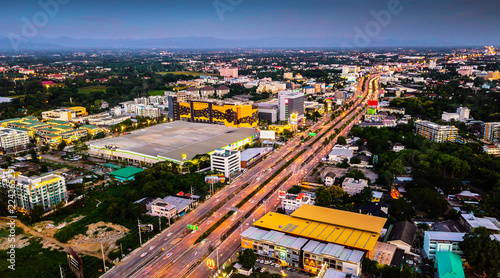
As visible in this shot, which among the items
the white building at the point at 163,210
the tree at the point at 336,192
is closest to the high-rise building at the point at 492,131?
the tree at the point at 336,192

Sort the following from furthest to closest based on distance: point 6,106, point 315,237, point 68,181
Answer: point 6,106 → point 68,181 → point 315,237

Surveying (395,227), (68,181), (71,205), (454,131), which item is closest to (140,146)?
(68,181)

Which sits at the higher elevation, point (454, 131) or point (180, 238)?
point (454, 131)

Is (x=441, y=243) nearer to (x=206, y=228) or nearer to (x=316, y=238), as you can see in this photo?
(x=316, y=238)


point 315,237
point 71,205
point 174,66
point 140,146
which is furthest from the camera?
point 174,66

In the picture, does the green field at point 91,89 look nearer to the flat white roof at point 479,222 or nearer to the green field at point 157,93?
the green field at point 157,93

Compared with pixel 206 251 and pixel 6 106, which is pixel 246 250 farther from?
pixel 6 106

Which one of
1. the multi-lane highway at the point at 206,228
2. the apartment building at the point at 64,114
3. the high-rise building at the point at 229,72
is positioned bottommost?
the multi-lane highway at the point at 206,228
